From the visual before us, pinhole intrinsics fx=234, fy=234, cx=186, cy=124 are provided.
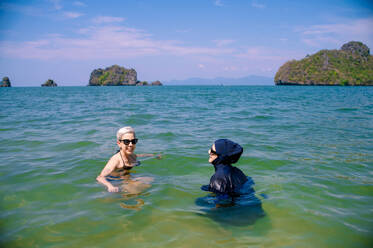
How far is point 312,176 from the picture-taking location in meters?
6.17

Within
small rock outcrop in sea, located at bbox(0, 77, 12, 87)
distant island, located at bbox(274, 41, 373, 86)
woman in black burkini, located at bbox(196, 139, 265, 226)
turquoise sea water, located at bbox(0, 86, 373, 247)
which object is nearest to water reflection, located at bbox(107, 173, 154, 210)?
turquoise sea water, located at bbox(0, 86, 373, 247)

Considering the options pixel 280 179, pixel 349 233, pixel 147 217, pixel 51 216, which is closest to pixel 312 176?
pixel 280 179

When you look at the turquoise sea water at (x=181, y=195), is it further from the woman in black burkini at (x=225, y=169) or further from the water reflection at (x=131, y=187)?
the woman in black burkini at (x=225, y=169)

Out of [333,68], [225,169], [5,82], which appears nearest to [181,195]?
[225,169]

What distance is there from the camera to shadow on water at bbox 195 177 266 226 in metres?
4.04

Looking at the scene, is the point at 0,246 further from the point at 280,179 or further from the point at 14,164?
the point at 280,179

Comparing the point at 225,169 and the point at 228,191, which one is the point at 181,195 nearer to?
the point at 228,191

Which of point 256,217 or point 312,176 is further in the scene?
point 312,176

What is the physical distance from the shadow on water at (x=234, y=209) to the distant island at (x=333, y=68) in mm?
168370

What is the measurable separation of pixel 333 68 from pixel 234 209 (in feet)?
615

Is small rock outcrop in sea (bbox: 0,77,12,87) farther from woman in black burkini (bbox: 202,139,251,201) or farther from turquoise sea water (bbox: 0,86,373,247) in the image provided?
woman in black burkini (bbox: 202,139,251,201)

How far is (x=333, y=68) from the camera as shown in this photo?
159m

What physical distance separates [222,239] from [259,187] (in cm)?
237

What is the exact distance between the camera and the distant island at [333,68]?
146125 mm
